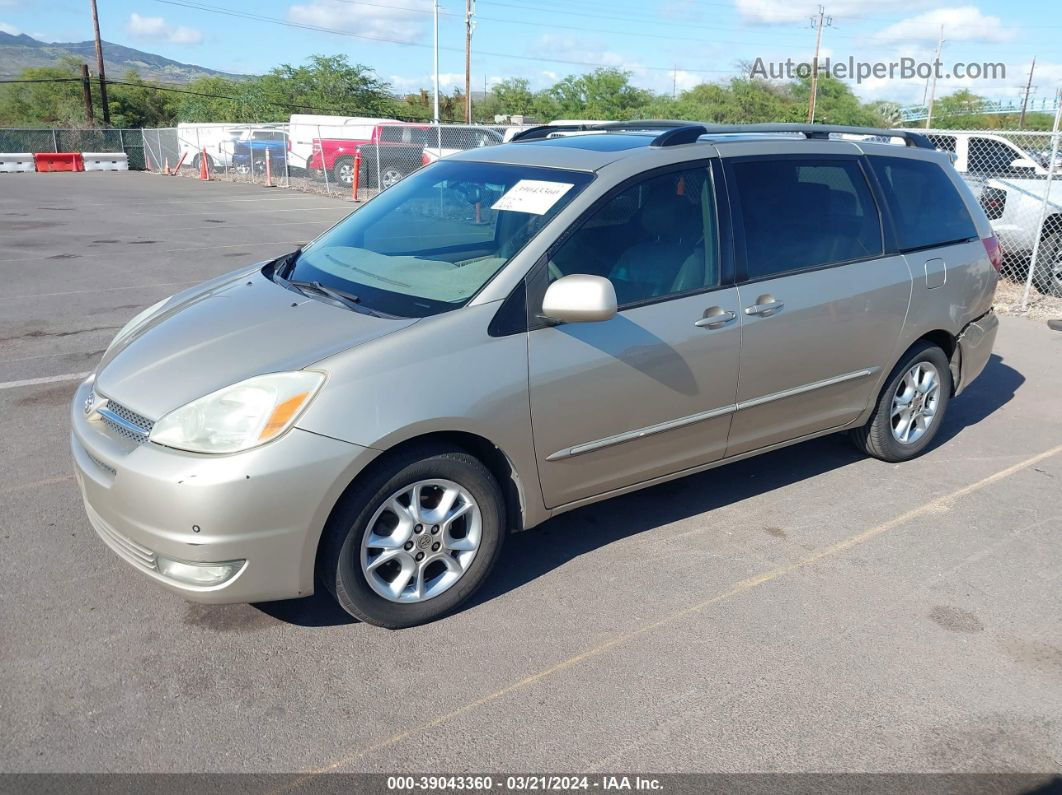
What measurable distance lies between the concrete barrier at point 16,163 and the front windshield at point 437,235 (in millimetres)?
35094

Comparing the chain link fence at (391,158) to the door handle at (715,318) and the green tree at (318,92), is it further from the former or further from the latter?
the green tree at (318,92)

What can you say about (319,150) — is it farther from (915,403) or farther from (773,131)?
(915,403)

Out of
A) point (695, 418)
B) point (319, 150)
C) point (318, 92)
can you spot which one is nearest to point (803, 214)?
point (695, 418)

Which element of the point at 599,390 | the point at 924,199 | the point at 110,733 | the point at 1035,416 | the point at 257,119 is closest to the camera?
the point at 110,733

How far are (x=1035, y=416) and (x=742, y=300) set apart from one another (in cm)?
341

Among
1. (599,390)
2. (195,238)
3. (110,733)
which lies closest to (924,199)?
(599,390)

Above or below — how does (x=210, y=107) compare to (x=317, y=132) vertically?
above

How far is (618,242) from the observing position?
391 centimetres

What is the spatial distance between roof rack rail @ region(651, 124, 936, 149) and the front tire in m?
1.84

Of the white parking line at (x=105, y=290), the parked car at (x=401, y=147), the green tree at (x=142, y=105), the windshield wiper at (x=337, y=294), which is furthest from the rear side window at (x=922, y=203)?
the green tree at (x=142, y=105)

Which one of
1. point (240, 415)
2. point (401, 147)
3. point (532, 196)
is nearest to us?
point (240, 415)

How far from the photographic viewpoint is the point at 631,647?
343 cm

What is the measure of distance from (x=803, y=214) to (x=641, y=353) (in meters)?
1.35

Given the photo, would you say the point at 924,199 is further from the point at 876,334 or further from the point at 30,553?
the point at 30,553
